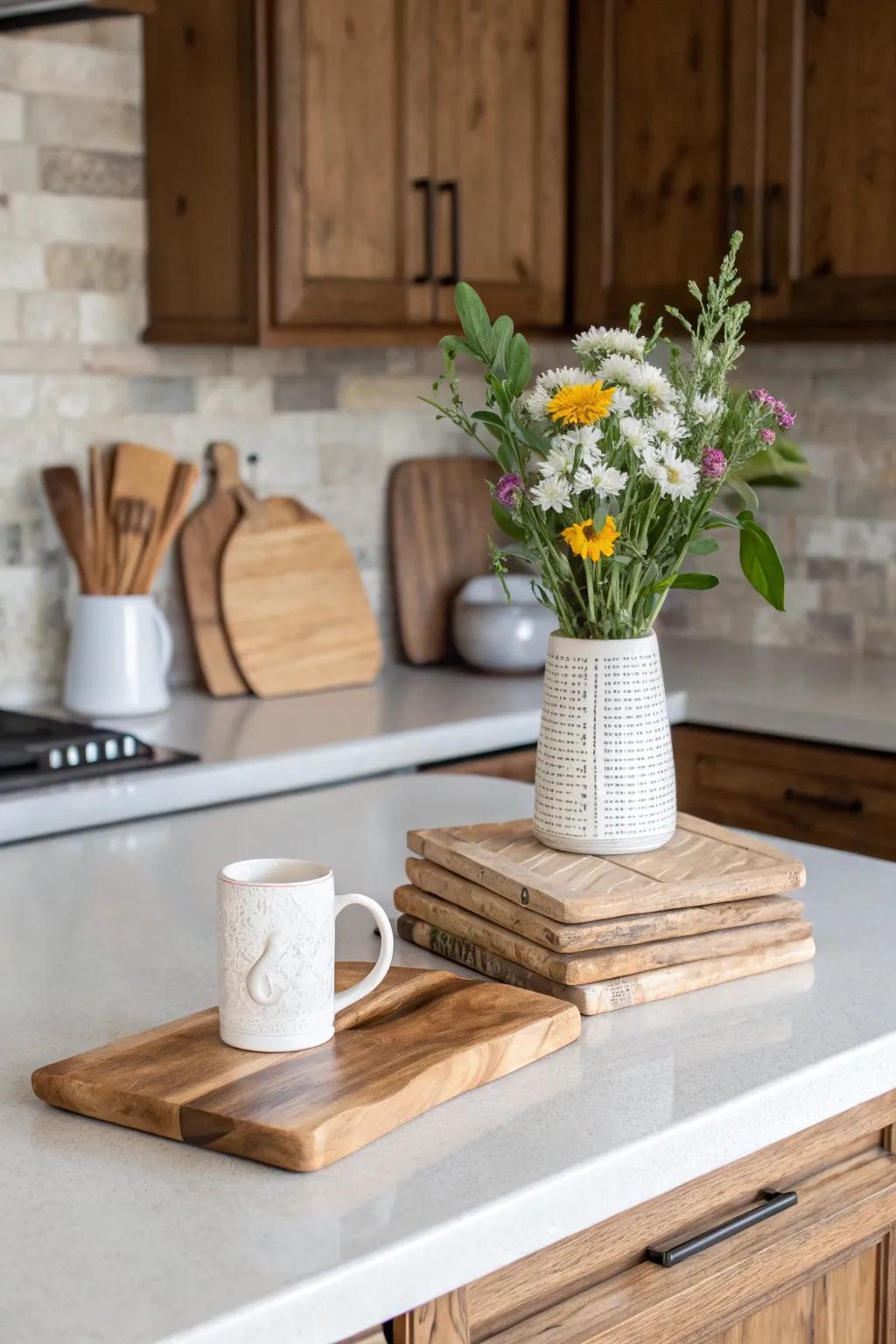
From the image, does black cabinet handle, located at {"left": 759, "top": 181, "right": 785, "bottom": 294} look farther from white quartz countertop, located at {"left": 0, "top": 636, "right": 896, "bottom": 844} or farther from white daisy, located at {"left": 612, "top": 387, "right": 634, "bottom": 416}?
white daisy, located at {"left": 612, "top": 387, "right": 634, "bottom": 416}

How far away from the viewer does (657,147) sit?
328cm

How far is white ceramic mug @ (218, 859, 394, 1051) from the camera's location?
1.18m

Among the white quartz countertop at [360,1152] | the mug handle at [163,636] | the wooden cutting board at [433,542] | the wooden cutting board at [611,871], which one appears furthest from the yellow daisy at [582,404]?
the wooden cutting board at [433,542]

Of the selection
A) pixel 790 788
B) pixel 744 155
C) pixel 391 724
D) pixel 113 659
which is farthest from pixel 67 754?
pixel 744 155

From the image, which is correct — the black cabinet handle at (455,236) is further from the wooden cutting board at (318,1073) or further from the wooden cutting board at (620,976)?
the wooden cutting board at (318,1073)

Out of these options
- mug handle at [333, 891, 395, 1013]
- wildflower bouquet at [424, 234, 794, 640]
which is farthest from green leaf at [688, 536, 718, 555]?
mug handle at [333, 891, 395, 1013]

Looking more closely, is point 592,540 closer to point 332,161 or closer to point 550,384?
point 550,384

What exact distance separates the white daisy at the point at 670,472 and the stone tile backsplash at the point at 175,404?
1.85 m

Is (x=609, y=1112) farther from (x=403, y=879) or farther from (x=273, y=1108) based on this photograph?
(x=403, y=879)

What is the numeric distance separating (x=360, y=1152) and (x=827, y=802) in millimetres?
1856

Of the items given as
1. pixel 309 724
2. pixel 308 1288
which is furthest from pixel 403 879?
pixel 309 724

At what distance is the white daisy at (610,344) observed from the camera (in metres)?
1.44

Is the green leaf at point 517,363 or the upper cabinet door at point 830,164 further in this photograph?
the upper cabinet door at point 830,164

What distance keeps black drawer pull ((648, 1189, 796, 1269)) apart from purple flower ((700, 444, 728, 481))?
1.91ft
